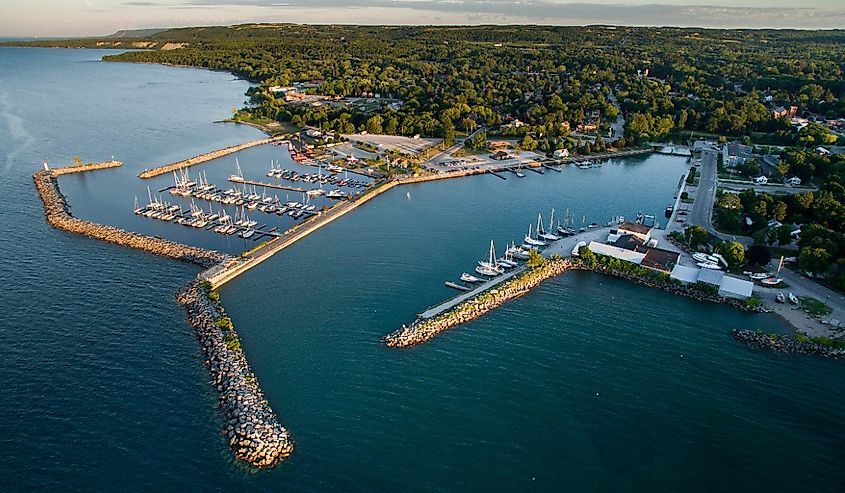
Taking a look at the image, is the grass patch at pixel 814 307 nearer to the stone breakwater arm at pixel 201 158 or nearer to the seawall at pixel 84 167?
the stone breakwater arm at pixel 201 158

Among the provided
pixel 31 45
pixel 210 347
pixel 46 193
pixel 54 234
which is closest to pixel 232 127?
pixel 46 193

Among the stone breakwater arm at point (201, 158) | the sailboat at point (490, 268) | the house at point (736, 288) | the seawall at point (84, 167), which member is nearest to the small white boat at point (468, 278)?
the sailboat at point (490, 268)

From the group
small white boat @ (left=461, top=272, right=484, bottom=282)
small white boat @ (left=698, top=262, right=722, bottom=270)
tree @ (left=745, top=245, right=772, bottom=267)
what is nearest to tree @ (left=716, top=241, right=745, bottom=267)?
tree @ (left=745, top=245, right=772, bottom=267)

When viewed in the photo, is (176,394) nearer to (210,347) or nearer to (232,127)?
(210,347)

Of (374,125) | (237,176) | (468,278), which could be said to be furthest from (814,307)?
(374,125)

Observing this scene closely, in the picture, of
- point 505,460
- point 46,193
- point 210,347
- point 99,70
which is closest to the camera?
point 505,460

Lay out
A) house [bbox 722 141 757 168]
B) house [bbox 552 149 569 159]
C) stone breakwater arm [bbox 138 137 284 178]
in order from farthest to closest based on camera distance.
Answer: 1. house [bbox 552 149 569 159]
2. house [bbox 722 141 757 168]
3. stone breakwater arm [bbox 138 137 284 178]

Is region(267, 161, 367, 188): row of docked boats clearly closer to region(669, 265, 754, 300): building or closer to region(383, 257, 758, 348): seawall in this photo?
region(383, 257, 758, 348): seawall
